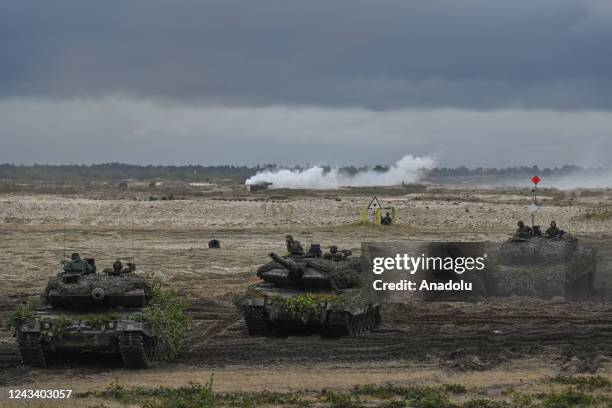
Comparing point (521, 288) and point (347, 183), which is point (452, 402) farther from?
point (347, 183)

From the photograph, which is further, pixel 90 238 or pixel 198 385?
pixel 90 238

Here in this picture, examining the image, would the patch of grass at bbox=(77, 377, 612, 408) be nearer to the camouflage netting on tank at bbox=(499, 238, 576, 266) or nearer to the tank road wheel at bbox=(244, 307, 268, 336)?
the tank road wheel at bbox=(244, 307, 268, 336)

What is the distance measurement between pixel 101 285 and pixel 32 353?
1686mm

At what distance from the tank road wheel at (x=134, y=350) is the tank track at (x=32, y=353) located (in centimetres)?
142

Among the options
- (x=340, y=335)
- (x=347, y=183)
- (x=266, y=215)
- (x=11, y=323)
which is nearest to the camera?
(x=11, y=323)

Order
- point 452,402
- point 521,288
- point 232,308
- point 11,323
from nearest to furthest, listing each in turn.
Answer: point 452,402, point 11,323, point 232,308, point 521,288

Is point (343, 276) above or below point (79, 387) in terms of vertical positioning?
above

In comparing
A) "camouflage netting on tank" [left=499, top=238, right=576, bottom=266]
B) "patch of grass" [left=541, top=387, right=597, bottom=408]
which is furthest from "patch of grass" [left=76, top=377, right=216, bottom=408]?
"camouflage netting on tank" [left=499, top=238, right=576, bottom=266]

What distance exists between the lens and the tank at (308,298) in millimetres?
21547

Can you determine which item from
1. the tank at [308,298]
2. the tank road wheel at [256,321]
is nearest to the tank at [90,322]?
the tank road wheel at [256,321]

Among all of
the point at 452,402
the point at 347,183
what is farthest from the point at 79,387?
the point at 347,183

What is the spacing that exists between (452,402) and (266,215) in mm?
52767

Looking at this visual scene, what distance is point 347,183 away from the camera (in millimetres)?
123750

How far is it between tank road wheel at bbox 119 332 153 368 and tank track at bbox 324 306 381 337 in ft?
14.2
